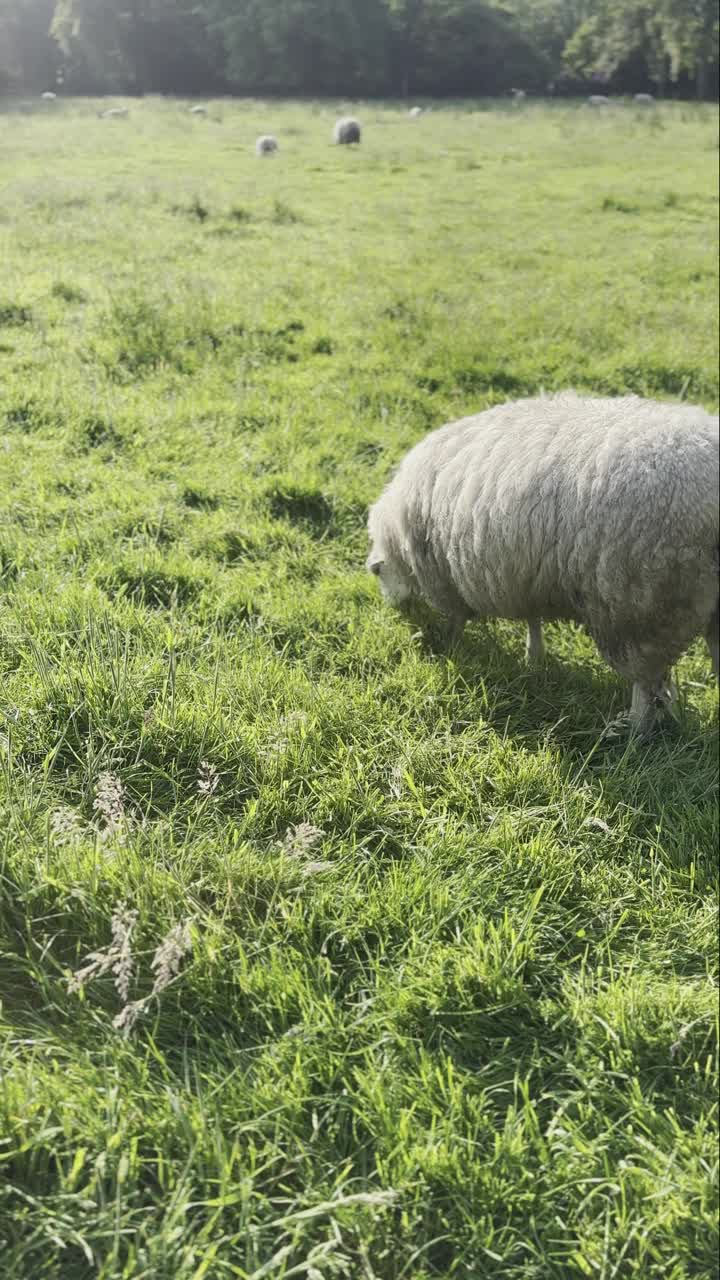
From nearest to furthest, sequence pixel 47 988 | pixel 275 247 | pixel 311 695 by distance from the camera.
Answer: pixel 47 988 < pixel 311 695 < pixel 275 247

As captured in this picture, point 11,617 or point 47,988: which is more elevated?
point 11,617

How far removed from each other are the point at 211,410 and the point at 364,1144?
4952mm

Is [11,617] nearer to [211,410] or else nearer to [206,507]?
[206,507]

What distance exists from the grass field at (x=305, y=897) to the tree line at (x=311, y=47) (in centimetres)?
5598

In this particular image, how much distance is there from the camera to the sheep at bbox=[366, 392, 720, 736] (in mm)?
2875

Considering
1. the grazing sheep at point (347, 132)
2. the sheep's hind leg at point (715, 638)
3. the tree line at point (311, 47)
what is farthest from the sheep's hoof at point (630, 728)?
the tree line at point (311, 47)

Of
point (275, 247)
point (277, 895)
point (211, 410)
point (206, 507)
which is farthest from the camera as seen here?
point (275, 247)

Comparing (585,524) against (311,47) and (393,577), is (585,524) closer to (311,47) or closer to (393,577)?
(393,577)

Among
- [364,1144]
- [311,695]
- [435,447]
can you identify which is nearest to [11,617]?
[311,695]

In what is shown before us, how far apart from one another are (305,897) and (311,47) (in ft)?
202

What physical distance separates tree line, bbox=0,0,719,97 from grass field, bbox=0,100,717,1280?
184 ft

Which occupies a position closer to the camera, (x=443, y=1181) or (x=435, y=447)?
(x=443, y=1181)

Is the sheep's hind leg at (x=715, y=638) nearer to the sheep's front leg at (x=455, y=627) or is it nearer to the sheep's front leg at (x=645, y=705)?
the sheep's front leg at (x=645, y=705)

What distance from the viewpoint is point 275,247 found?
10.6m
